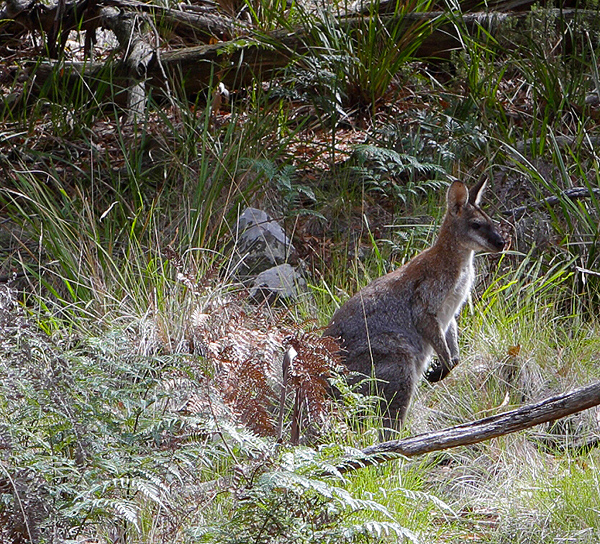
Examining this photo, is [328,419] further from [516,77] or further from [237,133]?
[516,77]

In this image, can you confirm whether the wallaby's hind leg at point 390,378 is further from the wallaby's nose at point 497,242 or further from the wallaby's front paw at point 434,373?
the wallaby's nose at point 497,242

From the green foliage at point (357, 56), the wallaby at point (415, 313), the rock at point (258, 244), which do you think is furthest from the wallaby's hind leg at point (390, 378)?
the green foliage at point (357, 56)

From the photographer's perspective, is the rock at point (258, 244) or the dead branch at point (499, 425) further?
the rock at point (258, 244)

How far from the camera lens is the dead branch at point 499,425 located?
2.99m

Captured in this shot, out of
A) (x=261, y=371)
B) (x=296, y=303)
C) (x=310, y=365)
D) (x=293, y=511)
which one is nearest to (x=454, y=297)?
(x=296, y=303)

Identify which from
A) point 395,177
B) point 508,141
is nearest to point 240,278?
point 395,177

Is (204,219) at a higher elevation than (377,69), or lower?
lower

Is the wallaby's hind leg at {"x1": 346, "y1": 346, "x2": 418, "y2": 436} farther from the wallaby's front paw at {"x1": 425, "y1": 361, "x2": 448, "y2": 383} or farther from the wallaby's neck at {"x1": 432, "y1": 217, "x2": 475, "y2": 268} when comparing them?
the wallaby's neck at {"x1": 432, "y1": 217, "x2": 475, "y2": 268}

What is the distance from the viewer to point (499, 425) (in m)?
3.07

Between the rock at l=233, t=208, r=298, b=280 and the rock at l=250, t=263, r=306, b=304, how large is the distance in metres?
0.11

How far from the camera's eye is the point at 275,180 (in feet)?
21.7

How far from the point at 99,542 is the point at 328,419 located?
1071 mm

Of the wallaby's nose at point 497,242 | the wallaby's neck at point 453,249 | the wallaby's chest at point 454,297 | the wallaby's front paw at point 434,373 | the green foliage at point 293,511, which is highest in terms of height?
the green foliage at point 293,511

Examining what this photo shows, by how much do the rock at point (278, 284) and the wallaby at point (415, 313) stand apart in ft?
2.83
